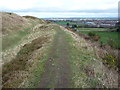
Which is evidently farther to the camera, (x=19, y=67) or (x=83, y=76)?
(x=19, y=67)

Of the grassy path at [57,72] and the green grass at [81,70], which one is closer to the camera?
the grassy path at [57,72]

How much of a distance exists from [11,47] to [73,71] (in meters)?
17.1

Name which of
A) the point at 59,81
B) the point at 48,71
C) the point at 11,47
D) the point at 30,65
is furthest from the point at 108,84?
the point at 11,47

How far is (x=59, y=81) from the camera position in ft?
42.8

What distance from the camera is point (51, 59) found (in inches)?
711

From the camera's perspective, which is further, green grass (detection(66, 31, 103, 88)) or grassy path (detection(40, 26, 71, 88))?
green grass (detection(66, 31, 103, 88))

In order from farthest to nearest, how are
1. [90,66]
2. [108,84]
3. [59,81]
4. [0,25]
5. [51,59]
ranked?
1. [0,25]
2. [51,59]
3. [90,66]
4. [108,84]
5. [59,81]

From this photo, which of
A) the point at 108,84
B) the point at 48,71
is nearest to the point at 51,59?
the point at 48,71

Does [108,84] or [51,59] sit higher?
[51,59]

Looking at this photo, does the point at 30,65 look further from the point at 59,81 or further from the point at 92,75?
the point at 92,75

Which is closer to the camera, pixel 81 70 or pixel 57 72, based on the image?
pixel 57 72

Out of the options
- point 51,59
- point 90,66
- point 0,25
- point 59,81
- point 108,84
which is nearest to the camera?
point 59,81

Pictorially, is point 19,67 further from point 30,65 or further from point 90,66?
point 90,66

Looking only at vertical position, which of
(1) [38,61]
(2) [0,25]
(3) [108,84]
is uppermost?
(2) [0,25]
